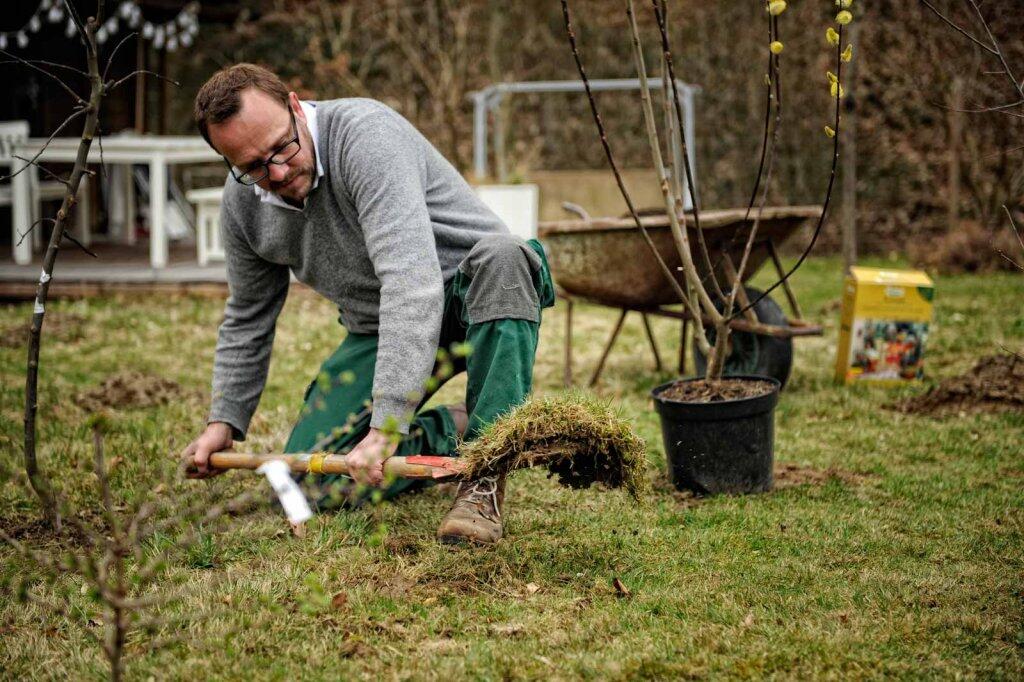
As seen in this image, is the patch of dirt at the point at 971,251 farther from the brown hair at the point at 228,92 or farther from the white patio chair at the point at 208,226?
the brown hair at the point at 228,92

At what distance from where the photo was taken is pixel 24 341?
5.52 metres

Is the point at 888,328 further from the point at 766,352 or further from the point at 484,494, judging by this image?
the point at 484,494

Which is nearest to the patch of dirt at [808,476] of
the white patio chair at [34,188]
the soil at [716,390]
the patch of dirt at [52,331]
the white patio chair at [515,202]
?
the soil at [716,390]

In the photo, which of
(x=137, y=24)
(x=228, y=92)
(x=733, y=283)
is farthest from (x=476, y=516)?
(x=137, y=24)

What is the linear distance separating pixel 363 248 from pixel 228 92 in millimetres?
575

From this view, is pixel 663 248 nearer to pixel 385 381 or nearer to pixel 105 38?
pixel 385 381

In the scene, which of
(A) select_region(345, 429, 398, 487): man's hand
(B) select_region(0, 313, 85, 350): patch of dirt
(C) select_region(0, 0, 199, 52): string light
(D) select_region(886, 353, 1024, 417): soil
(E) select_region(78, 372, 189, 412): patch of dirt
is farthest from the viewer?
(C) select_region(0, 0, 199, 52): string light

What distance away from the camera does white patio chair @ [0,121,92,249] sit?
22.1 ft

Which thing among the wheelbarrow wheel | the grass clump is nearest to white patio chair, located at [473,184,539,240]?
the wheelbarrow wheel

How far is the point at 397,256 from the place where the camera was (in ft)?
7.64

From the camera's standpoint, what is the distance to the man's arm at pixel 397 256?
224 cm

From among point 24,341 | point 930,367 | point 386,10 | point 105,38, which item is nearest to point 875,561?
point 930,367

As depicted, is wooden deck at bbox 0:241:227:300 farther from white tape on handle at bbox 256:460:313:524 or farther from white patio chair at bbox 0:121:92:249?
white tape on handle at bbox 256:460:313:524

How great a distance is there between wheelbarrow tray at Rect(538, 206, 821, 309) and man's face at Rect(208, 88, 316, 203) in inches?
71.7
